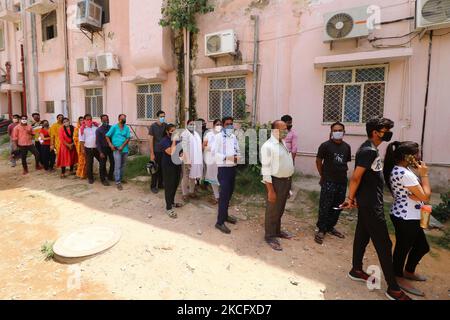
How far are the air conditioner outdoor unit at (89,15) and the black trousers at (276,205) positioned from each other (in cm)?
979

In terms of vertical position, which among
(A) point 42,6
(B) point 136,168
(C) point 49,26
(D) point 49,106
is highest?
(A) point 42,6

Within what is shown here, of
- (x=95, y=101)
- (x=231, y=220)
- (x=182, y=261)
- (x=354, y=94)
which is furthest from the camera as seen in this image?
(x=95, y=101)

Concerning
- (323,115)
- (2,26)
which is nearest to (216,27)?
(323,115)

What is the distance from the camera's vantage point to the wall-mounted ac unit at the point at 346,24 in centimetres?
582

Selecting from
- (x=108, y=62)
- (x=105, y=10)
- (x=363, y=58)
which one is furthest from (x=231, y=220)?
(x=105, y=10)

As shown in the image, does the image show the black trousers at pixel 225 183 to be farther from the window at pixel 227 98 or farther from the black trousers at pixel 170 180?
the window at pixel 227 98

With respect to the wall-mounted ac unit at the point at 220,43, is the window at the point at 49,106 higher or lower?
lower

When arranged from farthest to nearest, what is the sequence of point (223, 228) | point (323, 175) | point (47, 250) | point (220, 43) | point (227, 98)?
point (227, 98) < point (220, 43) < point (223, 228) < point (323, 175) < point (47, 250)

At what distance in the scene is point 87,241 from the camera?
3.89 m

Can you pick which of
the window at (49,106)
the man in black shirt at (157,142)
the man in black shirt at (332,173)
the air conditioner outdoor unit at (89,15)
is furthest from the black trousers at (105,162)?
the window at (49,106)

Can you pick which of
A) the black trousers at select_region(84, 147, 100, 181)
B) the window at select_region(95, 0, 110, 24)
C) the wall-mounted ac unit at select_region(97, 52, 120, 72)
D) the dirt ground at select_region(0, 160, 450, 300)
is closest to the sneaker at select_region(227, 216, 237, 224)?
the dirt ground at select_region(0, 160, 450, 300)

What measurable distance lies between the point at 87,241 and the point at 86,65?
28.8ft

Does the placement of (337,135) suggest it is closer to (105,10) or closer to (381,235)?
(381,235)
